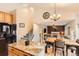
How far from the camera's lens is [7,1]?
6.56ft

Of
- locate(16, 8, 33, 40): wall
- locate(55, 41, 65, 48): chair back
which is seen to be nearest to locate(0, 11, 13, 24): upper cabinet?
locate(16, 8, 33, 40): wall

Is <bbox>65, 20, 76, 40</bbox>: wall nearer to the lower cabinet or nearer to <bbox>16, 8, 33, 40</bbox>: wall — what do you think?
<bbox>16, 8, 33, 40</bbox>: wall

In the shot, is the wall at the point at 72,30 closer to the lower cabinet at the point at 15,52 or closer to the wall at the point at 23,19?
the wall at the point at 23,19

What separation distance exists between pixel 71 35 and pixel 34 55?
660 mm

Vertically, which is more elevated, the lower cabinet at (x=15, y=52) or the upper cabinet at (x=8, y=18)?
the upper cabinet at (x=8, y=18)

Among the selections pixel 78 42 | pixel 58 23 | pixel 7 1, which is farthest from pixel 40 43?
pixel 7 1

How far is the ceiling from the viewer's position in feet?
6.44

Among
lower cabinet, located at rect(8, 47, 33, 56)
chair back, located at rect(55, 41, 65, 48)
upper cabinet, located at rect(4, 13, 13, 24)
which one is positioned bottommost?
lower cabinet, located at rect(8, 47, 33, 56)

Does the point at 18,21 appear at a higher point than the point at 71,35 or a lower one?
higher

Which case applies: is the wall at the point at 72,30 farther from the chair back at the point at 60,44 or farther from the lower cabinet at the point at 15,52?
the lower cabinet at the point at 15,52

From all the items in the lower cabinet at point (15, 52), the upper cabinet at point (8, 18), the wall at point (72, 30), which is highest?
the upper cabinet at point (8, 18)

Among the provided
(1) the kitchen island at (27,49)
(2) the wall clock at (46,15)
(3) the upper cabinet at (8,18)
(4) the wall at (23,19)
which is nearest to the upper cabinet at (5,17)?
(3) the upper cabinet at (8,18)

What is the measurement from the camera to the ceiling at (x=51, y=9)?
196 centimetres

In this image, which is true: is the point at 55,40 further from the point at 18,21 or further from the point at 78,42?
the point at 18,21
